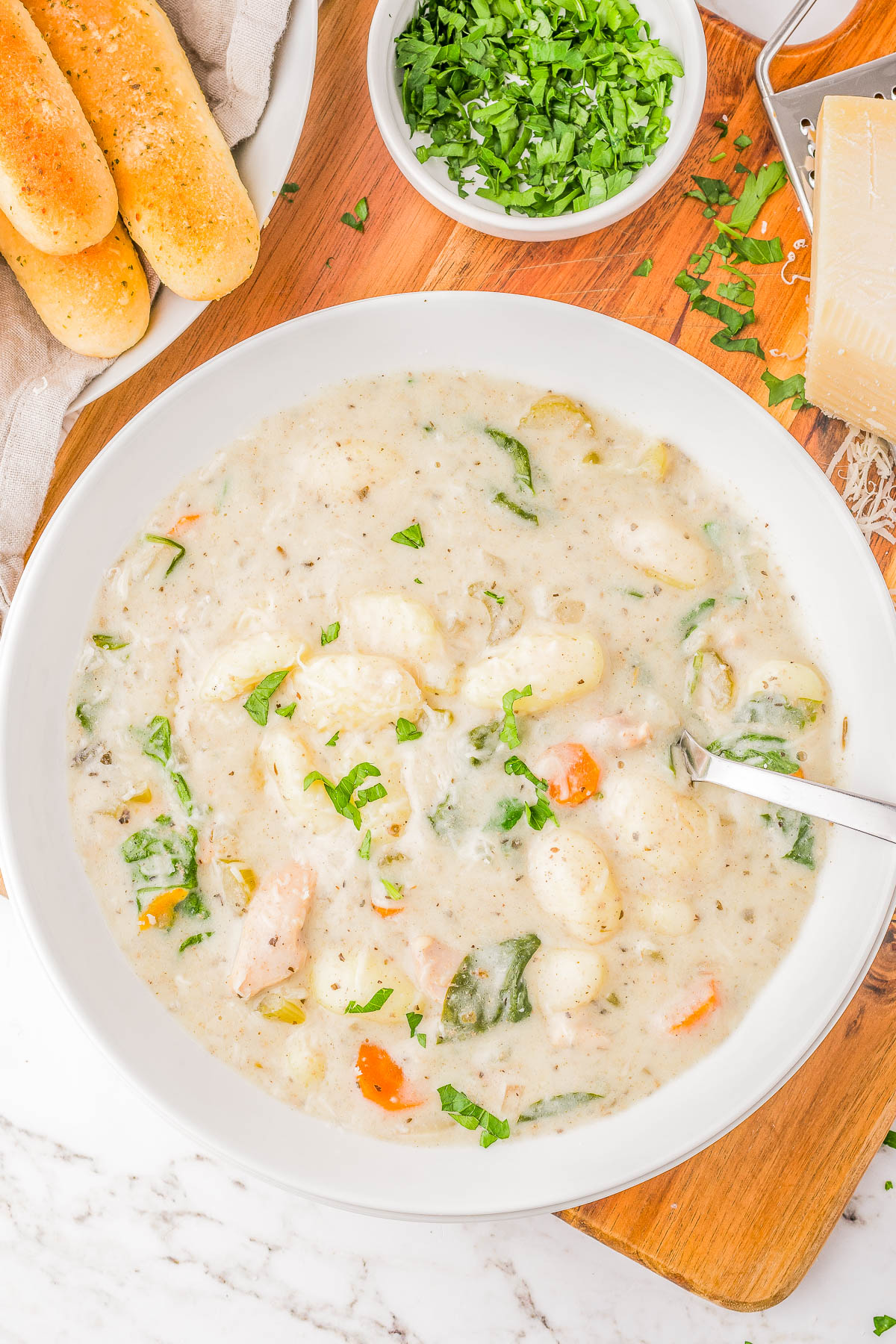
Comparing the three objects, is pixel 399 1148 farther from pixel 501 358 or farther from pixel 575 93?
pixel 575 93

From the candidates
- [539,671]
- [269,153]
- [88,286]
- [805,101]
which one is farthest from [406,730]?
[805,101]

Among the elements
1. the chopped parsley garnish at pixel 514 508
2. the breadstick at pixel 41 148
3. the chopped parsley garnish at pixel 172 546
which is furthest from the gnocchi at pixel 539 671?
the breadstick at pixel 41 148

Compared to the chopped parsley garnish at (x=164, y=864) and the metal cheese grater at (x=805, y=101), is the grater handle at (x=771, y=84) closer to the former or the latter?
the metal cheese grater at (x=805, y=101)

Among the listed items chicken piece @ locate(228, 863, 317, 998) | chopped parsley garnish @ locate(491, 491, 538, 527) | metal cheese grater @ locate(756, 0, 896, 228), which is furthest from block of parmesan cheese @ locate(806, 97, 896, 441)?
chicken piece @ locate(228, 863, 317, 998)

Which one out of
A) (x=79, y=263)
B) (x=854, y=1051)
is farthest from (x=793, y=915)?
(x=79, y=263)

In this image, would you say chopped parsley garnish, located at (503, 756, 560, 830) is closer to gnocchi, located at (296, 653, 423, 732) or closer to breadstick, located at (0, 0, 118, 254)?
A: gnocchi, located at (296, 653, 423, 732)

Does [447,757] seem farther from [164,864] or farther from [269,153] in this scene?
[269,153]

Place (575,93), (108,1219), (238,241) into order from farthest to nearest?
(108,1219)
(575,93)
(238,241)
